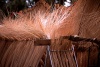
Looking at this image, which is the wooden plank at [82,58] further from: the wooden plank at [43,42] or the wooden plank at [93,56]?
the wooden plank at [43,42]

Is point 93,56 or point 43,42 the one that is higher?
point 43,42

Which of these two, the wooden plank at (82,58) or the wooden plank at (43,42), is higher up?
the wooden plank at (43,42)

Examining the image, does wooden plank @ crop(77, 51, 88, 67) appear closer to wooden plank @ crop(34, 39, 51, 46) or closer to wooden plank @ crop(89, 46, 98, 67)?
wooden plank @ crop(89, 46, 98, 67)

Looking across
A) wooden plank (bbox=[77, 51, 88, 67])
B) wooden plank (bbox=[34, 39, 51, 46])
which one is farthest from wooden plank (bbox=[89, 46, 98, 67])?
wooden plank (bbox=[34, 39, 51, 46])

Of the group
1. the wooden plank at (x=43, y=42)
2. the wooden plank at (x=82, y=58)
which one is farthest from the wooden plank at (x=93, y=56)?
the wooden plank at (x=43, y=42)

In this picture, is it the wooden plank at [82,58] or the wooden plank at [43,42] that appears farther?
the wooden plank at [82,58]

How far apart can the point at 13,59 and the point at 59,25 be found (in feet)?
1.80

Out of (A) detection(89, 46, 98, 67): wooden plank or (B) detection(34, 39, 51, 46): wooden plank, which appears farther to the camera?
(A) detection(89, 46, 98, 67): wooden plank

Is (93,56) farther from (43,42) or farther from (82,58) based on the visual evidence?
(43,42)

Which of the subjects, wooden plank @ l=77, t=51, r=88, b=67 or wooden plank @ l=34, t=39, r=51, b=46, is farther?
wooden plank @ l=77, t=51, r=88, b=67

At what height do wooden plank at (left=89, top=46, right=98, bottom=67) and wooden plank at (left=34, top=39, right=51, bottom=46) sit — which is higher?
wooden plank at (left=34, top=39, right=51, bottom=46)

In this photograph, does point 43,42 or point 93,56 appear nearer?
point 43,42

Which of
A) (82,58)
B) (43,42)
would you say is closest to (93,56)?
(82,58)

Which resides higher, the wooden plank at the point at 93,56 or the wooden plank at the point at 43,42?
the wooden plank at the point at 43,42
